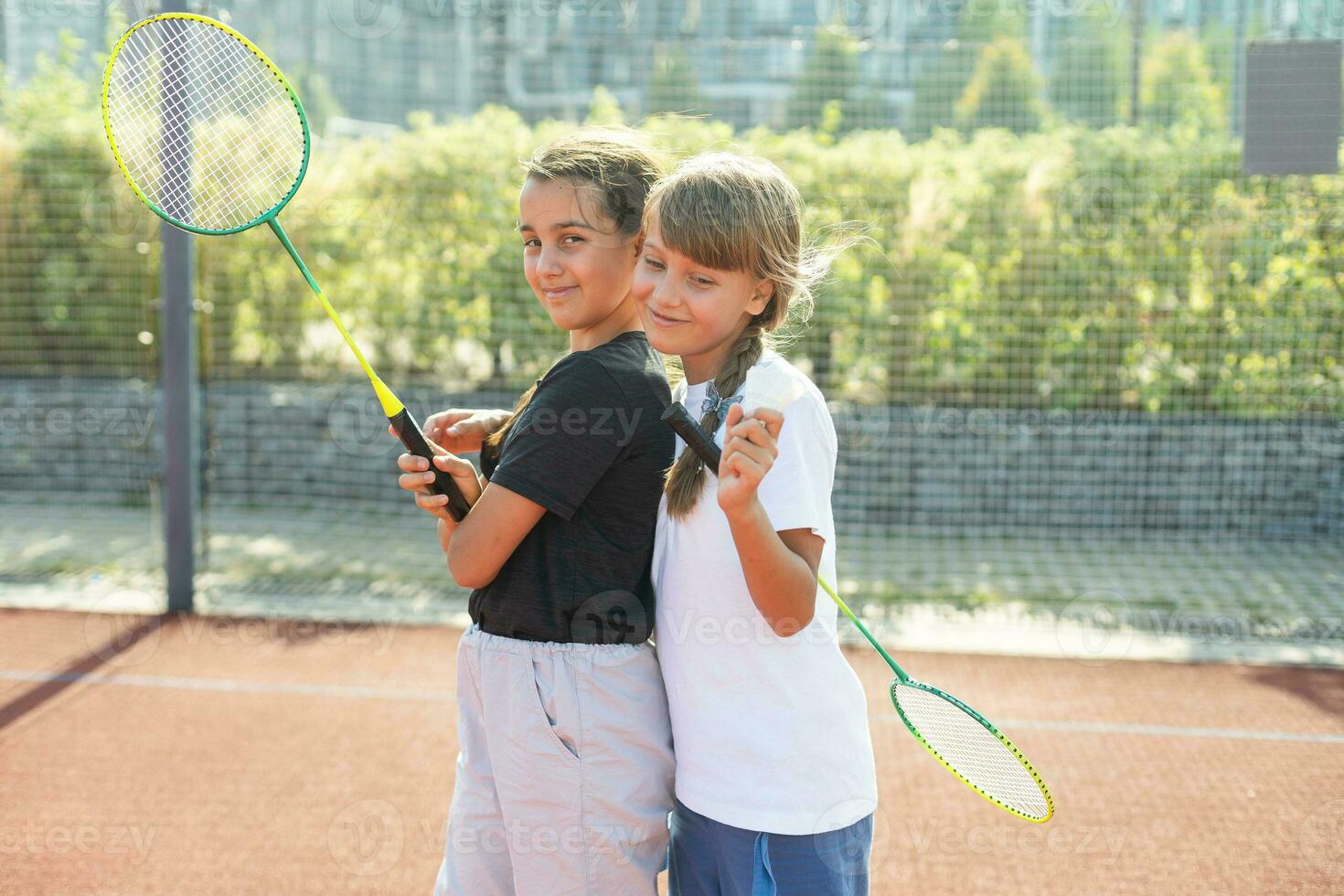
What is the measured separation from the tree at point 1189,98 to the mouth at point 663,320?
616cm

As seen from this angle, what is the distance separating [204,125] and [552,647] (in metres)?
4.10

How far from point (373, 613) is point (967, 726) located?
3988 mm

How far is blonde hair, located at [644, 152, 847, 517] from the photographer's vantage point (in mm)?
1784

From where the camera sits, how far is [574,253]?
1.99 metres

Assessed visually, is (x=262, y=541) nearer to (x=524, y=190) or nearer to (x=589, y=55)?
(x=524, y=190)

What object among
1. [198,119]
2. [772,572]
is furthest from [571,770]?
[198,119]

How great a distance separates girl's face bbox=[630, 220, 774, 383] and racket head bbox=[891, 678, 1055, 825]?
2.50 ft

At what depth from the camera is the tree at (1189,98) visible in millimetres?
7189

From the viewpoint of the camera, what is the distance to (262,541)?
22.9 ft

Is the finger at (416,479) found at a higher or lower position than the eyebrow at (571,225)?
lower

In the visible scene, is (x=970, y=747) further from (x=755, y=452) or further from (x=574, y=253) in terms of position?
(x=574, y=253)

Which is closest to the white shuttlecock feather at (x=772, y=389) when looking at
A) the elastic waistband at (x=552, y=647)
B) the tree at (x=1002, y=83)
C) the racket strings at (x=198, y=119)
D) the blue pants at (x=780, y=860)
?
the elastic waistband at (x=552, y=647)

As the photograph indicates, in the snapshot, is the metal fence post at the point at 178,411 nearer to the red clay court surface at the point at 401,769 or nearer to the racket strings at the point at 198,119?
the racket strings at the point at 198,119

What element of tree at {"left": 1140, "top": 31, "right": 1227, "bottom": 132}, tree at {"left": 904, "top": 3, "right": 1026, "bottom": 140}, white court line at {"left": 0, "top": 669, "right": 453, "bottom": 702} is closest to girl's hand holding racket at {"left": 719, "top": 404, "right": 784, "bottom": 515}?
white court line at {"left": 0, "top": 669, "right": 453, "bottom": 702}
